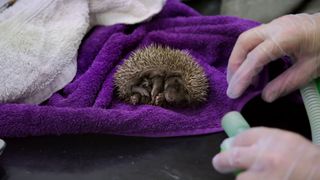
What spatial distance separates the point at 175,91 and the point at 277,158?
13.3 inches

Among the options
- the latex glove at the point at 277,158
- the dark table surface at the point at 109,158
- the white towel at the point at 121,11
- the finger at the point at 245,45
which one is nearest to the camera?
the latex glove at the point at 277,158

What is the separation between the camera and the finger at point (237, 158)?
24.7 inches

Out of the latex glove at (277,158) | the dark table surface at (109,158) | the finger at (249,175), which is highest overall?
the latex glove at (277,158)

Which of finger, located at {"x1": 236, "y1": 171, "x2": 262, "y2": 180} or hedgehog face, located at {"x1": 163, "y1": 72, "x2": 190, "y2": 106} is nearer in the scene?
finger, located at {"x1": 236, "y1": 171, "x2": 262, "y2": 180}

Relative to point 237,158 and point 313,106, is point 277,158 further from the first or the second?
point 313,106

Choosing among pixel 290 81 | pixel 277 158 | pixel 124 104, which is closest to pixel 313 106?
pixel 290 81

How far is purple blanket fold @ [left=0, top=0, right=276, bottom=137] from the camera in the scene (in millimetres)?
844

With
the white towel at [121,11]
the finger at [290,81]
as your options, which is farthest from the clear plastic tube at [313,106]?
the white towel at [121,11]

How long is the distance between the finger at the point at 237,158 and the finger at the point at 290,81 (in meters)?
0.31

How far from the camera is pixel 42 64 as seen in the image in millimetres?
965

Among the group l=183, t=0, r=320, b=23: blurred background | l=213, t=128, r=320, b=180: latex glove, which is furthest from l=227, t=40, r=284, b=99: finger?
l=183, t=0, r=320, b=23: blurred background

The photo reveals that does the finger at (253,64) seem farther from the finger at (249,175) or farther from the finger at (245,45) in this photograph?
the finger at (249,175)

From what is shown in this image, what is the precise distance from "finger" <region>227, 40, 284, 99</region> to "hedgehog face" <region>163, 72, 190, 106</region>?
10cm

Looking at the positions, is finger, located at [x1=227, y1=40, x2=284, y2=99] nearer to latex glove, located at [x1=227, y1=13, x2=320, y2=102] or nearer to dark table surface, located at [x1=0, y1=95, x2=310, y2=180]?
latex glove, located at [x1=227, y1=13, x2=320, y2=102]
